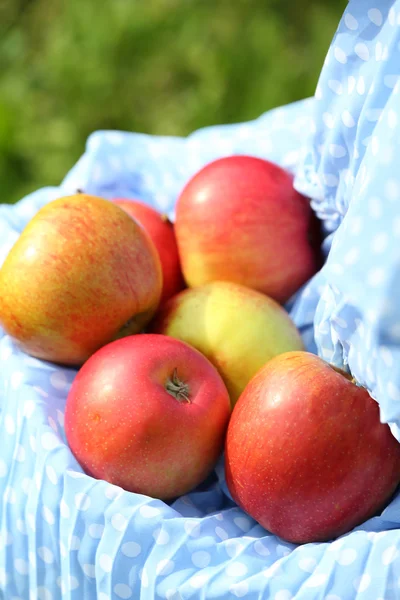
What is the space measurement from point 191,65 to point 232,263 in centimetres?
135

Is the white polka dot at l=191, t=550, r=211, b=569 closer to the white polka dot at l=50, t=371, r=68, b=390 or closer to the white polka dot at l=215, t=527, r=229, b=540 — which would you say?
the white polka dot at l=215, t=527, r=229, b=540

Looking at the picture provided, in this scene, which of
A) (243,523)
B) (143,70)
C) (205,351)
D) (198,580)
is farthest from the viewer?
(143,70)

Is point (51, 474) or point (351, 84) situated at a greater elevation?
point (351, 84)

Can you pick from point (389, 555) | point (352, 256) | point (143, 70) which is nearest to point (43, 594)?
point (389, 555)

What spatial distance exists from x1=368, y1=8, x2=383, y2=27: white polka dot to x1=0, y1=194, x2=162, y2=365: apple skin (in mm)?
345

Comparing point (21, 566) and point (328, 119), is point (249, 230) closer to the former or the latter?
point (328, 119)

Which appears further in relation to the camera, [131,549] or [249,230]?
[249,230]

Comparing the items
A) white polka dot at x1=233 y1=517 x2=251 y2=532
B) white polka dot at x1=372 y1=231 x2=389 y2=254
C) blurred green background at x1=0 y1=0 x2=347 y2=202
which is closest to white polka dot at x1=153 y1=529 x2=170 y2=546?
white polka dot at x1=233 y1=517 x2=251 y2=532

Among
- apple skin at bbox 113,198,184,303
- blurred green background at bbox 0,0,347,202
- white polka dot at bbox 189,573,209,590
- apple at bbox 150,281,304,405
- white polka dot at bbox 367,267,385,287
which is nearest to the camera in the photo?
white polka dot at bbox 367,267,385,287

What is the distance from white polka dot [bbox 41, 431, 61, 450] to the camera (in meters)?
0.74

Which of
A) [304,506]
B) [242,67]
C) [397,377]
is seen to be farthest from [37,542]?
[242,67]

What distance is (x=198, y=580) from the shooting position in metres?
0.65

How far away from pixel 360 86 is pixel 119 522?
0.49m

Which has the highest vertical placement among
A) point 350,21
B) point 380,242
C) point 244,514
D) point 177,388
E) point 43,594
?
point 350,21
